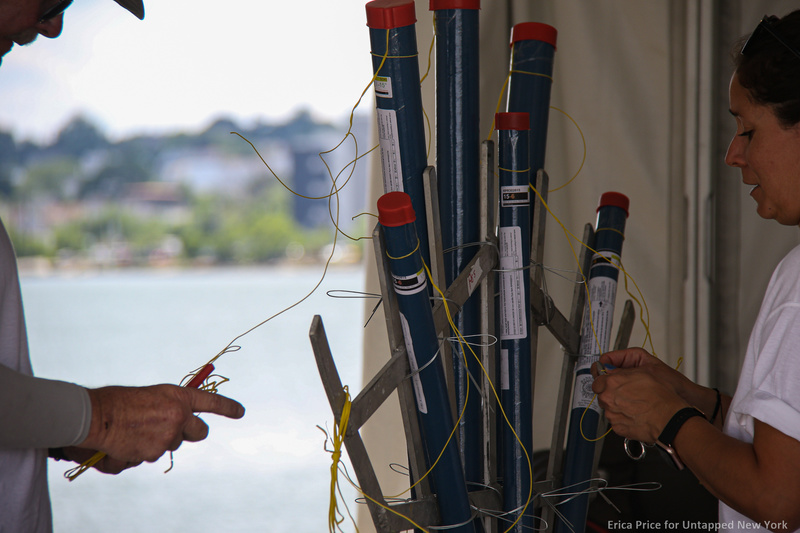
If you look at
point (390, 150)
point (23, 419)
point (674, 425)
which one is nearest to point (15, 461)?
point (23, 419)

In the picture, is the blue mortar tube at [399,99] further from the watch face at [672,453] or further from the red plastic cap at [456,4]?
the watch face at [672,453]

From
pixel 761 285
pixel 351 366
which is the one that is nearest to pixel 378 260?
pixel 761 285

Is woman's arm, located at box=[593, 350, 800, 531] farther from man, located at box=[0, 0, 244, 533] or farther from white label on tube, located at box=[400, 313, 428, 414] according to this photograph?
man, located at box=[0, 0, 244, 533]

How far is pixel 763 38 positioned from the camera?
0.77 meters

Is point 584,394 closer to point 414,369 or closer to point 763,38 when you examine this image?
point 414,369

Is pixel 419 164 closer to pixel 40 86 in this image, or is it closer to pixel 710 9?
pixel 710 9

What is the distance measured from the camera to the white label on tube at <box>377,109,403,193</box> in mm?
887

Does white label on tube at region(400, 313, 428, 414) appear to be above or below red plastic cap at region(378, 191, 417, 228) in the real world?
below

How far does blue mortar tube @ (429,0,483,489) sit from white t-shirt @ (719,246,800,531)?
384 millimetres

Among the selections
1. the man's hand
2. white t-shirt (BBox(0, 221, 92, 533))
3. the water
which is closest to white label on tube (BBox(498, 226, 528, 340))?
the man's hand

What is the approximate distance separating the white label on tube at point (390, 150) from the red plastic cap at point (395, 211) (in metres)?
0.10

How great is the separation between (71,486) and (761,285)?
440 cm

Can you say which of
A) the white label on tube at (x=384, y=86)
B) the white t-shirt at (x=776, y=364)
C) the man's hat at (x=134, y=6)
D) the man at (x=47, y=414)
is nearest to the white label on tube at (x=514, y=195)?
the white label on tube at (x=384, y=86)

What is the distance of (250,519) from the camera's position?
11.9 feet
